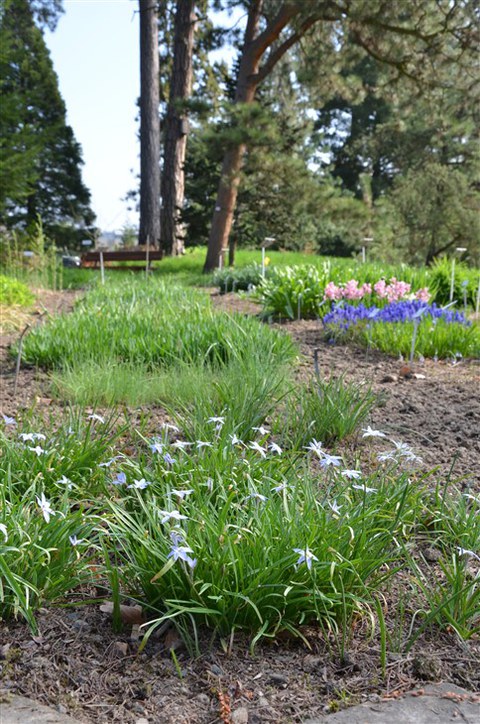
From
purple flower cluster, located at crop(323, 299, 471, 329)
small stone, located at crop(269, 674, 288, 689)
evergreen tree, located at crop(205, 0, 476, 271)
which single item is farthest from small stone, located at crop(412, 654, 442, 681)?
evergreen tree, located at crop(205, 0, 476, 271)

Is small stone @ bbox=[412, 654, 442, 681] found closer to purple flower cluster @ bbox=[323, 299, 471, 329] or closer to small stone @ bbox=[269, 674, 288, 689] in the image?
small stone @ bbox=[269, 674, 288, 689]

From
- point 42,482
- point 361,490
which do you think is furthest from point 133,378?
point 361,490

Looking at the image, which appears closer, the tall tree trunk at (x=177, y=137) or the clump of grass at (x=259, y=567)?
the clump of grass at (x=259, y=567)

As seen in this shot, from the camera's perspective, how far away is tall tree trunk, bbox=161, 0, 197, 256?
1572 centimetres

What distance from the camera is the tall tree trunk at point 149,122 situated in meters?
15.5

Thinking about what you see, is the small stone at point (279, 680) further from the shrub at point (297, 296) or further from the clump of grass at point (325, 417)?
the shrub at point (297, 296)

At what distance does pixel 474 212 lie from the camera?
18984 millimetres

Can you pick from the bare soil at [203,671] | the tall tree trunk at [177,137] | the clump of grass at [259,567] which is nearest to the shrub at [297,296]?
the clump of grass at [259,567]

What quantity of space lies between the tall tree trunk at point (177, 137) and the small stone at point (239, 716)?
49.8 feet

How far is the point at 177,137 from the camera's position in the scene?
54.6ft

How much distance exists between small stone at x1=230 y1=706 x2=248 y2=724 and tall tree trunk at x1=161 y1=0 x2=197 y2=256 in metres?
15.2

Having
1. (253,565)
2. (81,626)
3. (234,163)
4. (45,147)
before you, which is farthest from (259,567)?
(45,147)

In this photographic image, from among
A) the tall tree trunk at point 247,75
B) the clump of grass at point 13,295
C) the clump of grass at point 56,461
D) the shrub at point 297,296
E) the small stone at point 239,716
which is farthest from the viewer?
the tall tree trunk at point 247,75

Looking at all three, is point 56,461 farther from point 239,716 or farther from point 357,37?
point 357,37
